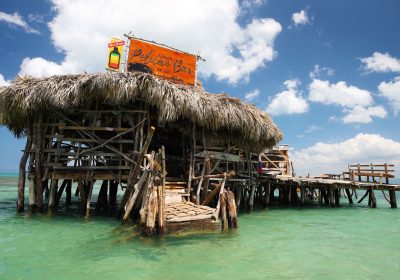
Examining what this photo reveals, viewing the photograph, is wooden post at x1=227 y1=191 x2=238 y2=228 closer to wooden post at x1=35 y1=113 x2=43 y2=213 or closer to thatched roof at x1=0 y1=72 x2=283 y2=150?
thatched roof at x1=0 y1=72 x2=283 y2=150

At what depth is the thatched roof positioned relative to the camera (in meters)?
9.88

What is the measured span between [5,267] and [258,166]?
1252cm

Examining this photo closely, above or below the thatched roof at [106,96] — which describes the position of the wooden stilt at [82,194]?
below

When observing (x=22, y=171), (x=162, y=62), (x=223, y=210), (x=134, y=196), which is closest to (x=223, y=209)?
(x=223, y=210)

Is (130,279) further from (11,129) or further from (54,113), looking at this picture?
(11,129)

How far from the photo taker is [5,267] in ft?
18.1

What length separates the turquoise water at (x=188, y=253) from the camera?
5469 millimetres

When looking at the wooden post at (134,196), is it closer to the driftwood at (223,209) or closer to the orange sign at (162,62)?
the driftwood at (223,209)

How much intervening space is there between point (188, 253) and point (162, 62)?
9326 mm

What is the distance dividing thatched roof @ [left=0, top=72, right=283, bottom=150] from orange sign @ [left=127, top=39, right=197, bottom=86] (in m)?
2.86

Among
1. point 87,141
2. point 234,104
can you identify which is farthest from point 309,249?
point 87,141

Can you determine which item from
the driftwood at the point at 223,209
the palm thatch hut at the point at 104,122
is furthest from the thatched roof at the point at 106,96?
the driftwood at the point at 223,209

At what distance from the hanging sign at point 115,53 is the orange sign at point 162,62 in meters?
0.39

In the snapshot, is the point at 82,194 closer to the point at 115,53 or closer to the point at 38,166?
the point at 38,166
